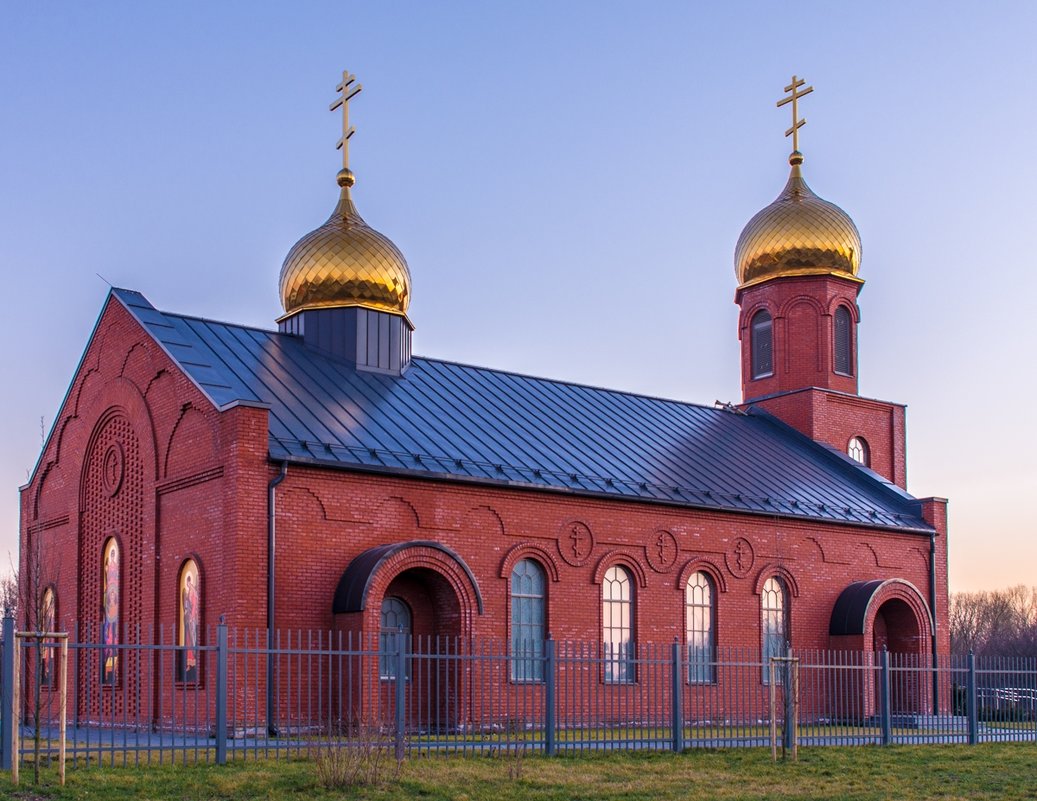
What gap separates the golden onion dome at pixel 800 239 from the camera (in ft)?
105

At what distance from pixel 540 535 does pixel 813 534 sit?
22.3ft

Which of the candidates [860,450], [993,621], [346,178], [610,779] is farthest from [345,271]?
[993,621]

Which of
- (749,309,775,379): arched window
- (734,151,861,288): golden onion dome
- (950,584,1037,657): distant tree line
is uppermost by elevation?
(734,151,861,288): golden onion dome

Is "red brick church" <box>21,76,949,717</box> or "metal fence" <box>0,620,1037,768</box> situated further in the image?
"red brick church" <box>21,76,949,717</box>

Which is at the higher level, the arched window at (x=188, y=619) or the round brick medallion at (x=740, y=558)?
the round brick medallion at (x=740, y=558)

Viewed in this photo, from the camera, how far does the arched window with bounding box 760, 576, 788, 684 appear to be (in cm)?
2564

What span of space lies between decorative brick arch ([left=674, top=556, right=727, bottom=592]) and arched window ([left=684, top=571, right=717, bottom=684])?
11 centimetres

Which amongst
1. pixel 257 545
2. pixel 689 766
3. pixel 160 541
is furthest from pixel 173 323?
pixel 689 766

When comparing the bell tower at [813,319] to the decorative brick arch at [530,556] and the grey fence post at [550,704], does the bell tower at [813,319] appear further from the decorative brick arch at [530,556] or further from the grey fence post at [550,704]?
the grey fence post at [550,704]

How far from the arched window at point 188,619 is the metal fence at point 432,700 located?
0.06m

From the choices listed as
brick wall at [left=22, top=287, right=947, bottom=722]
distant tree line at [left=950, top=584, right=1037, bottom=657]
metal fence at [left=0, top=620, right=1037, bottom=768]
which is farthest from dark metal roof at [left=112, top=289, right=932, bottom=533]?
distant tree line at [left=950, top=584, right=1037, bottom=657]

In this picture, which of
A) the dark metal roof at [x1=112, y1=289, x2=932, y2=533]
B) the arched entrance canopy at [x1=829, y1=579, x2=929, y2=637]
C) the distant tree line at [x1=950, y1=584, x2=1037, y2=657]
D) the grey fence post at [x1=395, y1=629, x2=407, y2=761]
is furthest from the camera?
the distant tree line at [x1=950, y1=584, x2=1037, y2=657]

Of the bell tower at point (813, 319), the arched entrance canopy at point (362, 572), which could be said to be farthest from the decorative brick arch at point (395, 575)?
the bell tower at point (813, 319)

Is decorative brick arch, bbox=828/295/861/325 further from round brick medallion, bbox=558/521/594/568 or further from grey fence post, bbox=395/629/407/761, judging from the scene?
grey fence post, bbox=395/629/407/761
